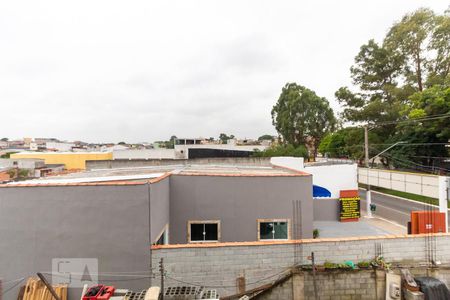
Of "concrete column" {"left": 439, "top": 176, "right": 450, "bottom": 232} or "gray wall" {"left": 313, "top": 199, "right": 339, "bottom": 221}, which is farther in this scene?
"gray wall" {"left": 313, "top": 199, "right": 339, "bottom": 221}

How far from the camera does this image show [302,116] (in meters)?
40.6

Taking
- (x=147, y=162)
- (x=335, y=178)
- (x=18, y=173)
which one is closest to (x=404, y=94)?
(x=335, y=178)

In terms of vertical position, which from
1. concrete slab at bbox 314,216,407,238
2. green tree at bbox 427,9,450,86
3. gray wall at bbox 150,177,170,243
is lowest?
concrete slab at bbox 314,216,407,238

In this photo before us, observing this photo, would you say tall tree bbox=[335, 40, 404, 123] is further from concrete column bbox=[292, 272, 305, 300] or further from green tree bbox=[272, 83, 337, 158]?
concrete column bbox=[292, 272, 305, 300]

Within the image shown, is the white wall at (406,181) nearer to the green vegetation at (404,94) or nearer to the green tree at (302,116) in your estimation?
the green vegetation at (404,94)

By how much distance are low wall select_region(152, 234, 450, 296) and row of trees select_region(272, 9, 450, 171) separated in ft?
76.8

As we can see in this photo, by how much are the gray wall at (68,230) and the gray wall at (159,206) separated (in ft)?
1.65

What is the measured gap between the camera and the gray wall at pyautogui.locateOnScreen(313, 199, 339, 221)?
1773cm

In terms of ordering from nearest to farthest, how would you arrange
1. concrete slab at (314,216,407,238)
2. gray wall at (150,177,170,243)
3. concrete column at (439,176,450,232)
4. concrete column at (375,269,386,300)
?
gray wall at (150,177,170,243)
concrete column at (375,269,386,300)
concrete column at (439,176,450,232)
concrete slab at (314,216,407,238)

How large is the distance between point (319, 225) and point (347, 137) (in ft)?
81.6

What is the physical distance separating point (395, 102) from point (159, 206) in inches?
1330

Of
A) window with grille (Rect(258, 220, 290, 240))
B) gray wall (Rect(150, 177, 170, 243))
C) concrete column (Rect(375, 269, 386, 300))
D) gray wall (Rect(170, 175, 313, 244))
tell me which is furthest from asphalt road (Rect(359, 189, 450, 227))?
gray wall (Rect(150, 177, 170, 243))

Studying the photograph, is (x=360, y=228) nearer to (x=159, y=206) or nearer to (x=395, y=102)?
(x=159, y=206)

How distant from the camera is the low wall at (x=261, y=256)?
26.0 feet
